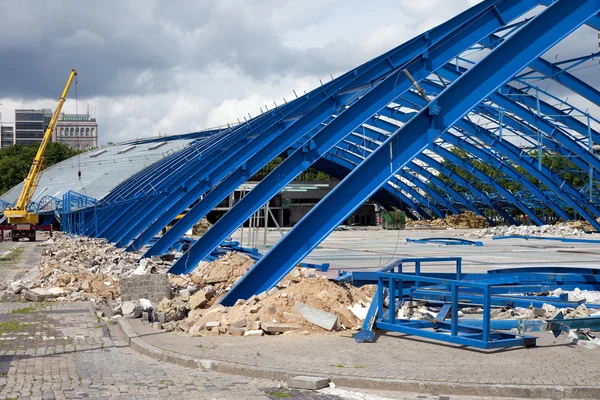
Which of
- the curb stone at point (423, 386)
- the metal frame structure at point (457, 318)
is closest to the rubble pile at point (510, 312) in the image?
the metal frame structure at point (457, 318)

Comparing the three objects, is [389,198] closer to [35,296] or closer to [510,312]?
[35,296]

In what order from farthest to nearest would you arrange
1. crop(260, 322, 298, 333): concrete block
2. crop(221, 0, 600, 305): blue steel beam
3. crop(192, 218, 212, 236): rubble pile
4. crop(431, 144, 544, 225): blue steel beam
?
crop(192, 218, 212, 236): rubble pile, crop(431, 144, 544, 225): blue steel beam, crop(221, 0, 600, 305): blue steel beam, crop(260, 322, 298, 333): concrete block

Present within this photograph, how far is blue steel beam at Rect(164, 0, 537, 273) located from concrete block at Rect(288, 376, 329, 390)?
7.52m

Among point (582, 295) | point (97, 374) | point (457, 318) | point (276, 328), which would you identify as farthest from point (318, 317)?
point (582, 295)

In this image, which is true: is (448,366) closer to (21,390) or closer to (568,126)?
(21,390)

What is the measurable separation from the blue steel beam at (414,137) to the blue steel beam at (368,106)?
3.15 metres

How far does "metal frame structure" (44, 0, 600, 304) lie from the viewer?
449 inches

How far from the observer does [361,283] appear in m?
13.6

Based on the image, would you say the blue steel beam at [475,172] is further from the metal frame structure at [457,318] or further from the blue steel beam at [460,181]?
the metal frame structure at [457,318]

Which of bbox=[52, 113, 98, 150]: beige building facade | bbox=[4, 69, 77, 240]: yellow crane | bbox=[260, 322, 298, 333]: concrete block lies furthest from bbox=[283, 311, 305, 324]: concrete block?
bbox=[52, 113, 98, 150]: beige building facade

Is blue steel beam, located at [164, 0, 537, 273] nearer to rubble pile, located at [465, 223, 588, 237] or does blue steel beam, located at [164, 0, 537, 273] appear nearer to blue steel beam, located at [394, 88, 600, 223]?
blue steel beam, located at [394, 88, 600, 223]

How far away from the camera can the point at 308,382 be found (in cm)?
730

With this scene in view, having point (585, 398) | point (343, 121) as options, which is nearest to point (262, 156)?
point (343, 121)

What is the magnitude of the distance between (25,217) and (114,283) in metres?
38.3
